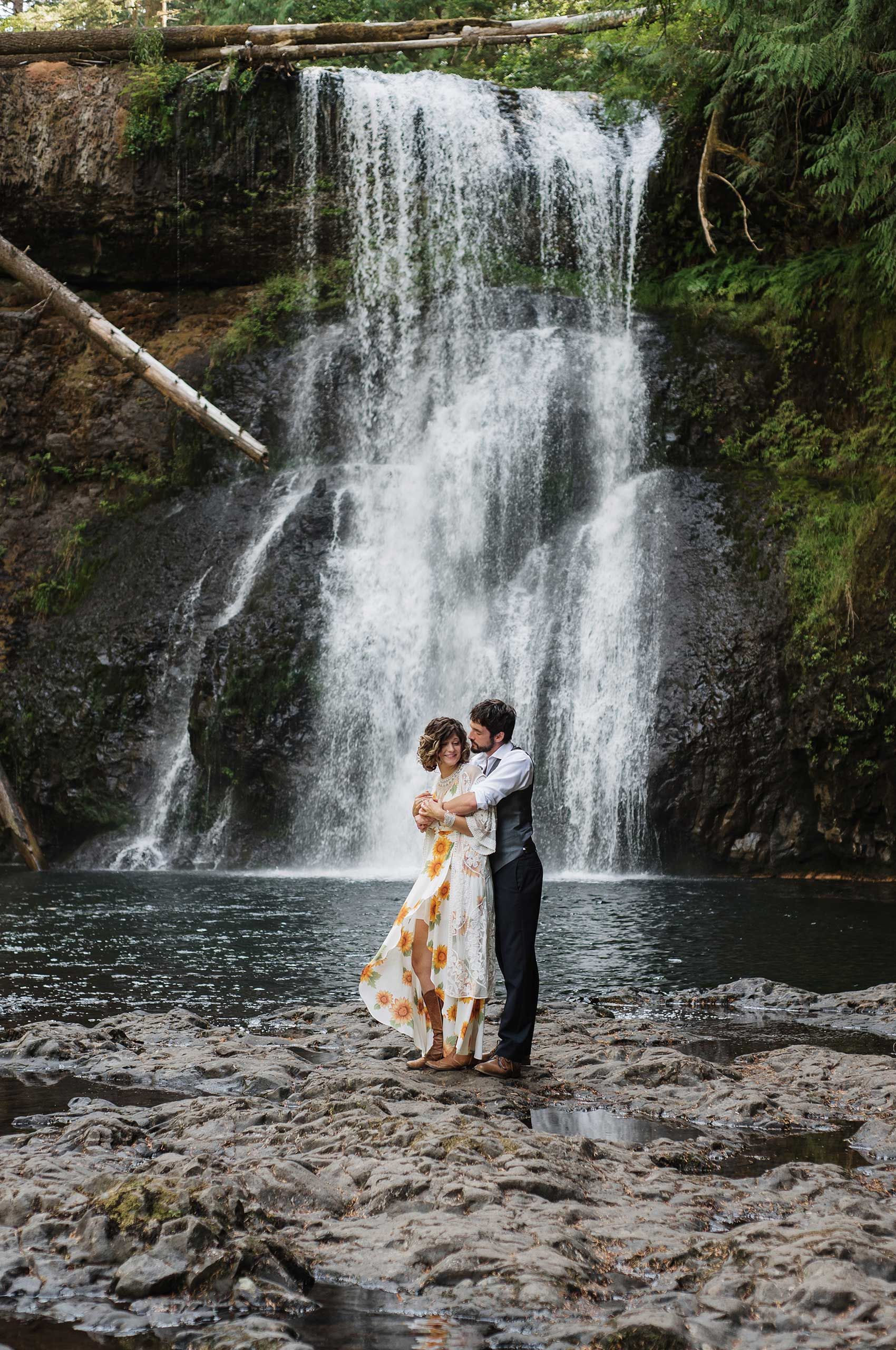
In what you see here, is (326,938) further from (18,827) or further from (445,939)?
(18,827)

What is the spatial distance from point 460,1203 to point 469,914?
1.87 meters

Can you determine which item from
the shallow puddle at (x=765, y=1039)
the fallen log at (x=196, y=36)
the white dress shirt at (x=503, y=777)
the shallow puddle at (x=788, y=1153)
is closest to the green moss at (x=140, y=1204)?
the shallow puddle at (x=788, y=1153)

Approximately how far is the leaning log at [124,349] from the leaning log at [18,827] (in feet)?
17.4

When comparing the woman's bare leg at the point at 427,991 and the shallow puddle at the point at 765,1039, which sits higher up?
the woman's bare leg at the point at 427,991

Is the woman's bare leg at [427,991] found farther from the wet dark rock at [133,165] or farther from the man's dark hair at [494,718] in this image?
the wet dark rock at [133,165]

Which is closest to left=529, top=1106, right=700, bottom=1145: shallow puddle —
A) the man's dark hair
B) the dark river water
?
the man's dark hair

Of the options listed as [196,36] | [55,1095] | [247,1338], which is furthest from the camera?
[196,36]

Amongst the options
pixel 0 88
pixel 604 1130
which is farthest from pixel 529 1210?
pixel 0 88

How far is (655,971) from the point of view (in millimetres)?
8508

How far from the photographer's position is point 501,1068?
18.1ft

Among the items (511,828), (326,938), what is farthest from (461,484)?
(511,828)

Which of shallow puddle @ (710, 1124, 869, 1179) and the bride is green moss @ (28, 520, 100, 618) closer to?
the bride

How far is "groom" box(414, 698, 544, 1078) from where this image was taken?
5.53 meters

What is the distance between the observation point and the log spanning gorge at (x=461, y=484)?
15844 millimetres
